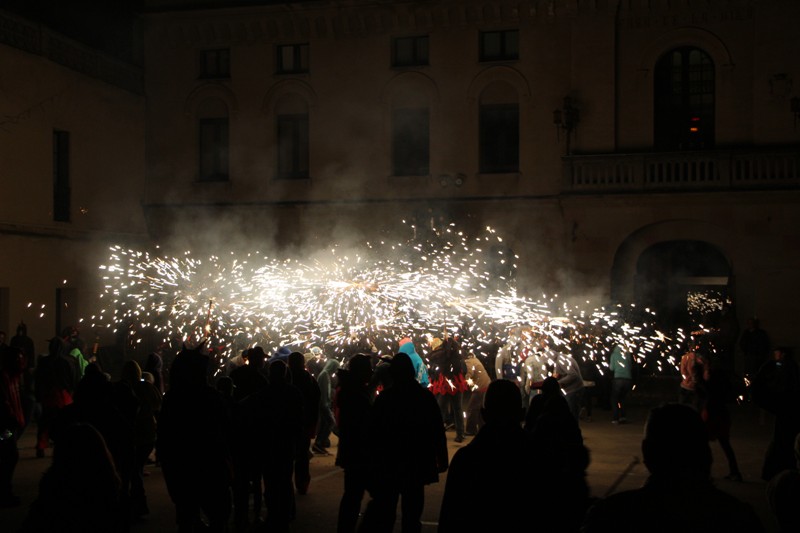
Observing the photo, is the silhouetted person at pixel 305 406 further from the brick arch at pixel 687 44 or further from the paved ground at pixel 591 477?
the brick arch at pixel 687 44

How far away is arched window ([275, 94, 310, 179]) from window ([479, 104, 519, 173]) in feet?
16.8

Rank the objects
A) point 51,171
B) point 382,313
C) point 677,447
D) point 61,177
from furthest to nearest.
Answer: point 61,177, point 51,171, point 382,313, point 677,447

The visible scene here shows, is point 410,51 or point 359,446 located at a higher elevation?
point 410,51

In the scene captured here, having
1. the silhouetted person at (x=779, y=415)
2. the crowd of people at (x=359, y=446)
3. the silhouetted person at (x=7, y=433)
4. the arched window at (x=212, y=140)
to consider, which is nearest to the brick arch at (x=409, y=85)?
the arched window at (x=212, y=140)

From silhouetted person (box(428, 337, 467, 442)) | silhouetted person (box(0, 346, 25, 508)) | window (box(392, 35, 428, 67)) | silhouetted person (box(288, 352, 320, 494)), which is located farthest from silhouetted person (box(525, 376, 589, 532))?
window (box(392, 35, 428, 67))

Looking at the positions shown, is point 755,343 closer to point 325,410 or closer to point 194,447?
point 325,410

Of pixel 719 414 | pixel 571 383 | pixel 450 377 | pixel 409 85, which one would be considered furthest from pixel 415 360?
pixel 409 85

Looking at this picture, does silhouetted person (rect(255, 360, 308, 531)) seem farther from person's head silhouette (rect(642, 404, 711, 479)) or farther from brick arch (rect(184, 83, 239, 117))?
brick arch (rect(184, 83, 239, 117))

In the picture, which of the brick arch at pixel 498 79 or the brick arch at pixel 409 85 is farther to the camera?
the brick arch at pixel 409 85

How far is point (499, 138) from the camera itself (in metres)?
25.0

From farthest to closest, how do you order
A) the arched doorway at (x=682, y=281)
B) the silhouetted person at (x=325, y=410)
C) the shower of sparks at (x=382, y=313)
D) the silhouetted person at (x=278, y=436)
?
the arched doorway at (x=682, y=281), the shower of sparks at (x=382, y=313), the silhouetted person at (x=325, y=410), the silhouetted person at (x=278, y=436)

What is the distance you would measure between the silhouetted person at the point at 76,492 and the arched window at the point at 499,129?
20.8 m

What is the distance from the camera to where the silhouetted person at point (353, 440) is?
7.63m

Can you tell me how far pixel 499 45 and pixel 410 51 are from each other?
251 cm
